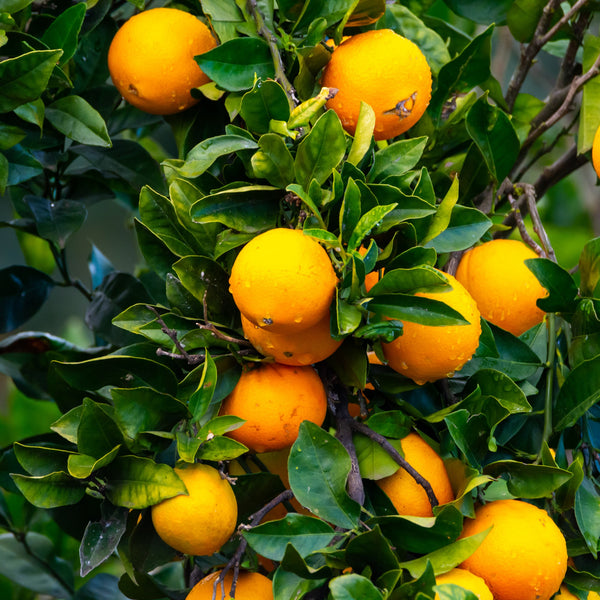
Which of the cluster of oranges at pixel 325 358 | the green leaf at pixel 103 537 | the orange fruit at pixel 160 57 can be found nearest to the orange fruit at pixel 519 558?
the cluster of oranges at pixel 325 358

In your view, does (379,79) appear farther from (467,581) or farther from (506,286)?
(467,581)

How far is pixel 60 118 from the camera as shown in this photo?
3.24ft

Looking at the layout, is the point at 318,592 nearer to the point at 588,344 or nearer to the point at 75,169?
the point at 588,344

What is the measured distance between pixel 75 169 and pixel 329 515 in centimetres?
76

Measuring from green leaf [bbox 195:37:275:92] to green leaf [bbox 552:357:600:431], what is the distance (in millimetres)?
461

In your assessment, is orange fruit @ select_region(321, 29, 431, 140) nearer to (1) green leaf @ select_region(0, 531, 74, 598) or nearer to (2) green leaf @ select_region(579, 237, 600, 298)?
(2) green leaf @ select_region(579, 237, 600, 298)

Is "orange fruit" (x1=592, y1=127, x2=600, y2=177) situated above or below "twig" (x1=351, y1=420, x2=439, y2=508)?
above

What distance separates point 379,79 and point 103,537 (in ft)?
1.79

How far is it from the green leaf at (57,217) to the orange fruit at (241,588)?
0.51 m

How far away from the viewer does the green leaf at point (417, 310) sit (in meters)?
0.72

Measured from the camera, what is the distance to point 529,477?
0.81 metres

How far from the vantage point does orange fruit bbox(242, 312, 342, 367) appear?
2.52 feet

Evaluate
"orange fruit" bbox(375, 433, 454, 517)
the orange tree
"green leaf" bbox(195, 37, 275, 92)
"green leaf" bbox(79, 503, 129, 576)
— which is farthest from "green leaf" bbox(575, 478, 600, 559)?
"green leaf" bbox(195, 37, 275, 92)

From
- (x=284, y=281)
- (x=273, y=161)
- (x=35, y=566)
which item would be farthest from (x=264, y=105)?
(x=35, y=566)
